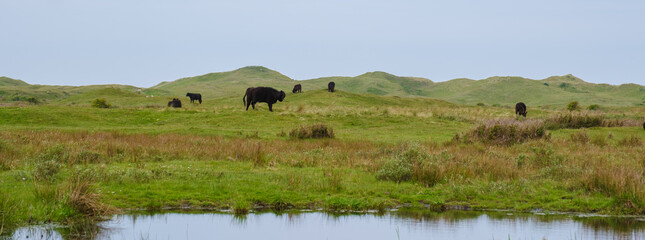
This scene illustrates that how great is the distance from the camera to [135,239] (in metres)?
10.8

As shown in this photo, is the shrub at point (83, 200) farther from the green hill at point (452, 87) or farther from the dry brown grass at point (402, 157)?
the green hill at point (452, 87)

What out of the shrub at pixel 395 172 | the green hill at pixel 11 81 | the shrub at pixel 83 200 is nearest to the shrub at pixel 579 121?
the shrub at pixel 395 172

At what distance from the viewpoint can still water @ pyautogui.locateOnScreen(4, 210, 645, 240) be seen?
37.2 feet

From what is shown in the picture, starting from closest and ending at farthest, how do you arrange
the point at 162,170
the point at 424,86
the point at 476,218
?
the point at 476,218 < the point at 162,170 < the point at 424,86

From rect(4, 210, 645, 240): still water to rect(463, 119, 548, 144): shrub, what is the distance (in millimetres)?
14187

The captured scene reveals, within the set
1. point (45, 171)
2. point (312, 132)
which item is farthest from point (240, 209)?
point (312, 132)

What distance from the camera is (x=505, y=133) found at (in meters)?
27.7

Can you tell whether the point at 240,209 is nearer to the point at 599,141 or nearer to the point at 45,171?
the point at 45,171

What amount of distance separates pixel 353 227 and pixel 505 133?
17557 mm

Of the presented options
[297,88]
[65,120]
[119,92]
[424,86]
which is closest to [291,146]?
[65,120]

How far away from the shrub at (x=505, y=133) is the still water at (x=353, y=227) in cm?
1419

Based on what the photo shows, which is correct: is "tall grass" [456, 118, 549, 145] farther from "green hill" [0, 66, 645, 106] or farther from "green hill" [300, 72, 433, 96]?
"green hill" [300, 72, 433, 96]

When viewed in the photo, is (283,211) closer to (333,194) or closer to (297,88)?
(333,194)

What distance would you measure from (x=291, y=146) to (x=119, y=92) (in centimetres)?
7302
